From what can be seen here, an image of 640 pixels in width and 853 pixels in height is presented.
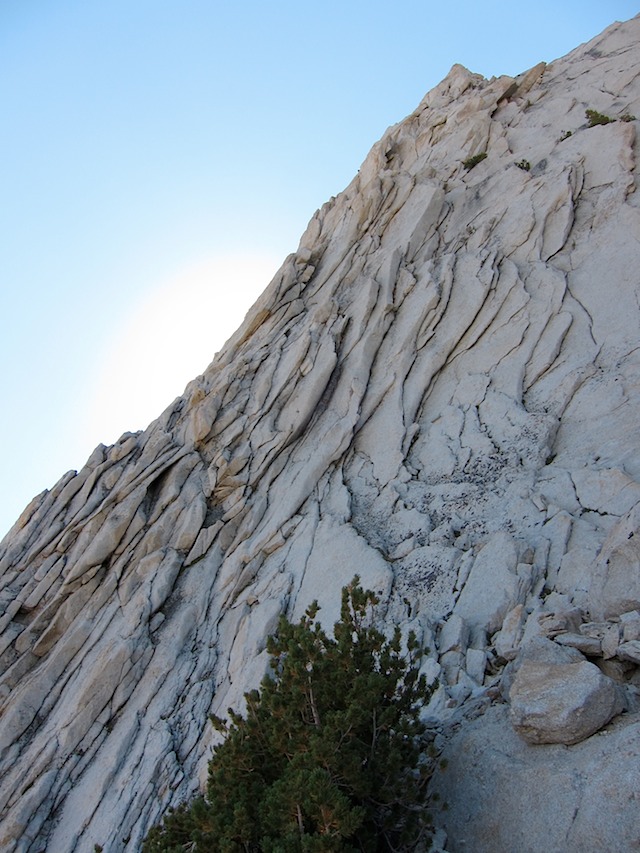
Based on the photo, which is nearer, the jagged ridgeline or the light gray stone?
the light gray stone

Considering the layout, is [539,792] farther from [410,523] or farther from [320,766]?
[410,523]

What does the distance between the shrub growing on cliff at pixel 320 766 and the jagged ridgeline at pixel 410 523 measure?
1146mm

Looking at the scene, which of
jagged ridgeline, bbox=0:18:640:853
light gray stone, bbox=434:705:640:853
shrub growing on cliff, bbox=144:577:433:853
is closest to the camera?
light gray stone, bbox=434:705:640:853

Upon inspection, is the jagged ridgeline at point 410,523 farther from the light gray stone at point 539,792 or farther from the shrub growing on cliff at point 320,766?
the shrub growing on cliff at point 320,766

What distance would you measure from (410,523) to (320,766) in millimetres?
11588

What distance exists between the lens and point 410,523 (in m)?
21.1

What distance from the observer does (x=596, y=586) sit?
512 inches

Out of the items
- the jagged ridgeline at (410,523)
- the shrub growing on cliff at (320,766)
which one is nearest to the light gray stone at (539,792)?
the jagged ridgeline at (410,523)

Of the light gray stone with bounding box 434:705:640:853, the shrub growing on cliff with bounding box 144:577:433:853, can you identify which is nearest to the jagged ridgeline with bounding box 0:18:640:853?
the light gray stone with bounding box 434:705:640:853

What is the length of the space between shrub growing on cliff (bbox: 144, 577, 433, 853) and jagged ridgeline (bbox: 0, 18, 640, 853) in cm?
115

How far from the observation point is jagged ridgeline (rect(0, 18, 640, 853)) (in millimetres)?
11414

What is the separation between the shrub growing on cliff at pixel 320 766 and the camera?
31.1ft

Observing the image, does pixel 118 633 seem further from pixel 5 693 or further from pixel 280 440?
pixel 280 440

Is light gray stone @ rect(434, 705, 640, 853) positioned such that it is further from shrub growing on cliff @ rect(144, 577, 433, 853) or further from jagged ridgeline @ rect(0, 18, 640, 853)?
shrub growing on cliff @ rect(144, 577, 433, 853)
